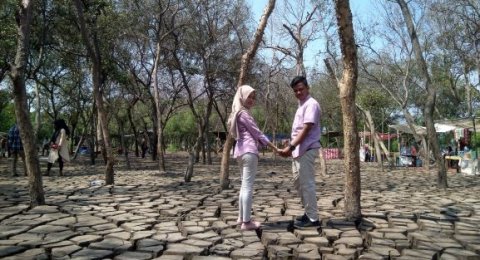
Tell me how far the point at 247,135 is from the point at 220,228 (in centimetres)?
119

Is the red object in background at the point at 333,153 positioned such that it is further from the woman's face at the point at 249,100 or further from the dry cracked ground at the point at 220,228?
the woman's face at the point at 249,100

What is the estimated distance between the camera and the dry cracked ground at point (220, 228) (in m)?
4.20

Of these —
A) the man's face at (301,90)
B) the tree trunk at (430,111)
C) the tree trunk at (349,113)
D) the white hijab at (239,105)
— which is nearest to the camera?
the white hijab at (239,105)

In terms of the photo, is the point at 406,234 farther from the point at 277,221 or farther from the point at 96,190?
the point at 96,190

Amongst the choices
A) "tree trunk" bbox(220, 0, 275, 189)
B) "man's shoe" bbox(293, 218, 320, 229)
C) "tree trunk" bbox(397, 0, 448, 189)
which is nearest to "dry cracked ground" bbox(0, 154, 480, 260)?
"man's shoe" bbox(293, 218, 320, 229)

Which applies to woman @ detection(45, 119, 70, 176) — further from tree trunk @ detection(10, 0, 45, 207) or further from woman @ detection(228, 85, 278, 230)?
woman @ detection(228, 85, 278, 230)

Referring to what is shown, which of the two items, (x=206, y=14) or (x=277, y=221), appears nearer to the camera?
(x=277, y=221)

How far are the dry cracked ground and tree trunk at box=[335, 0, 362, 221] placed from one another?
1.01ft

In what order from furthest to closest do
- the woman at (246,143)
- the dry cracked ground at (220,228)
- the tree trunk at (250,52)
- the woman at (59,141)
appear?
the woman at (59,141) < the tree trunk at (250,52) < the woman at (246,143) < the dry cracked ground at (220,228)

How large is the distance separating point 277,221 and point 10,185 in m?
7.12

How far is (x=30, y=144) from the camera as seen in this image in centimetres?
659

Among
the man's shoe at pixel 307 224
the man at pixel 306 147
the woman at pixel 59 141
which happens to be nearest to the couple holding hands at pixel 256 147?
the man at pixel 306 147

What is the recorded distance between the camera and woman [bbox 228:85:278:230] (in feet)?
16.1

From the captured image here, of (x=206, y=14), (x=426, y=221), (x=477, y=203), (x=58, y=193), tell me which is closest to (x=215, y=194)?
(x=58, y=193)
